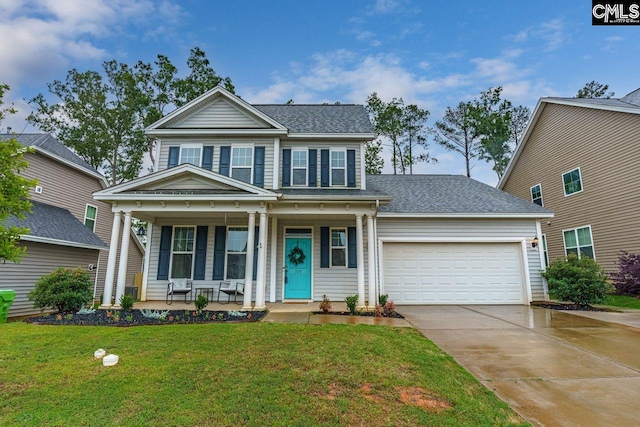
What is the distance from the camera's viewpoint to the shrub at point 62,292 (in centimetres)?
768

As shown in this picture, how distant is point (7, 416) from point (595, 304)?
13680mm

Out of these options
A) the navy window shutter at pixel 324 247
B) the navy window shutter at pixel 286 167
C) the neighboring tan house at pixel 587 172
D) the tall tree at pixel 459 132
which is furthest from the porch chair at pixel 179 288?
the tall tree at pixel 459 132

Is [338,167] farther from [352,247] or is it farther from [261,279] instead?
[261,279]

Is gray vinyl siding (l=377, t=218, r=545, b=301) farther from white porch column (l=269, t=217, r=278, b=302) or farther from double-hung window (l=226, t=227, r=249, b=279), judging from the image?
double-hung window (l=226, t=227, r=249, b=279)

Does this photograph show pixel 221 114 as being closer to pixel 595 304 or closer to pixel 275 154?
pixel 275 154


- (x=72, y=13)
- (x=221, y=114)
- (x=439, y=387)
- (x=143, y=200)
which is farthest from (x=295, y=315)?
(x=72, y=13)

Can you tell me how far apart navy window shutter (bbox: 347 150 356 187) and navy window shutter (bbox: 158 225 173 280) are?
6.27 metres

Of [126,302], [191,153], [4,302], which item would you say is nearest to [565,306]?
[126,302]

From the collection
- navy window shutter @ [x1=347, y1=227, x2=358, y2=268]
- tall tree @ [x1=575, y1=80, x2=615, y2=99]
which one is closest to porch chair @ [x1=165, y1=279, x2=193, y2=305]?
navy window shutter @ [x1=347, y1=227, x2=358, y2=268]

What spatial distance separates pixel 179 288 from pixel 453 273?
30.3ft

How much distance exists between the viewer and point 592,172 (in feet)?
40.6

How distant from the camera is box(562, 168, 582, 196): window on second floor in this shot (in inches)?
512

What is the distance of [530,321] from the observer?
7684mm

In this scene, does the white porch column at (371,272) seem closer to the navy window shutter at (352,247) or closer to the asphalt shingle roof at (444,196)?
the navy window shutter at (352,247)
